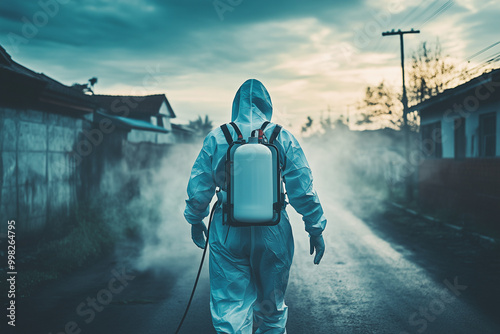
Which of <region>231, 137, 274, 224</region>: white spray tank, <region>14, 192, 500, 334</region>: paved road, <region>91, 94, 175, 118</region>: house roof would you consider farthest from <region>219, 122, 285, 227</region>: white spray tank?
<region>91, 94, 175, 118</region>: house roof

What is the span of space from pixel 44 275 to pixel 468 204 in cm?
1010

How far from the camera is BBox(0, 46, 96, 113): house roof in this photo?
6.38m

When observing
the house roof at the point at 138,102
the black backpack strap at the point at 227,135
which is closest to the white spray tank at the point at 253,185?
the black backpack strap at the point at 227,135

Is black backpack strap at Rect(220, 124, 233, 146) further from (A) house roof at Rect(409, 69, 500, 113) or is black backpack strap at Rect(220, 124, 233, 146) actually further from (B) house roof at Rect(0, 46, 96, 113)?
(A) house roof at Rect(409, 69, 500, 113)

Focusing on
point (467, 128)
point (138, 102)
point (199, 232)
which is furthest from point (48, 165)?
point (138, 102)

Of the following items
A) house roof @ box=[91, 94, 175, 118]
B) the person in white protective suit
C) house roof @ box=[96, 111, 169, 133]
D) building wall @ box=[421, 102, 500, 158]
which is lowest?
the person in white protective suit

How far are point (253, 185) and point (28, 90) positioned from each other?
593 centimetres

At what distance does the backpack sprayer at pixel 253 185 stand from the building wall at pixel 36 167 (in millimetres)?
5467

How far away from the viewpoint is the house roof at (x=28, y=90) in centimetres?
638

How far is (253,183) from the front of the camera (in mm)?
2887

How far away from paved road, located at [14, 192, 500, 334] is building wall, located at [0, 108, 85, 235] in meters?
1.91

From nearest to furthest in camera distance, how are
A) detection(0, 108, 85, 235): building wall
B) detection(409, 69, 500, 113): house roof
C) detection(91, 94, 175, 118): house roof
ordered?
1. detection(0, 108, 85, 235): building wall
2. detection(409, 69, 500, 113): house roof
3. detection(91, 94, 175, 118): house roof

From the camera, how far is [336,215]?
40.6 ft

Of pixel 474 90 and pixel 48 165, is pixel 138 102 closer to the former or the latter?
pixel 48 165
